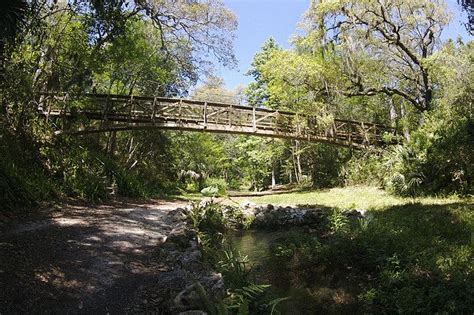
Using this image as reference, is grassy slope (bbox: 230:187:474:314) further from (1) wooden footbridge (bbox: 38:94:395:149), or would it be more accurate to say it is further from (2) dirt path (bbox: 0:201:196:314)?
(1) wooden footbridge (bbox: 38:94:395:149)

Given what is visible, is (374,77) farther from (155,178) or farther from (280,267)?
(280,267)

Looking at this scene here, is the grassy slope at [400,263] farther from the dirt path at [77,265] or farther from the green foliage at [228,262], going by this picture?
the dirt path at [77,265]

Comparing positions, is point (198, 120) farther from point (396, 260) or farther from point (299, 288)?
point (396, 260)

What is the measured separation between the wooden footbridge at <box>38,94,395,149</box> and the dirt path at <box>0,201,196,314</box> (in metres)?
8.79

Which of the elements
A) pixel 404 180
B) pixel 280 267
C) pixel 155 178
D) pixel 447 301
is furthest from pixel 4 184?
pixel 155 178

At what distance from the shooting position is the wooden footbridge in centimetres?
1553

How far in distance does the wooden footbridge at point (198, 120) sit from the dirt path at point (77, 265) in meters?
8.79

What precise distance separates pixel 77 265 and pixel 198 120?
12279mm

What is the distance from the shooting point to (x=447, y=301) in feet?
14.4

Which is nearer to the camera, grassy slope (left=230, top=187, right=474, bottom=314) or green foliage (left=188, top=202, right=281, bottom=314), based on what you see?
green foliage (left=188, top=202, right=281, bottom=314)

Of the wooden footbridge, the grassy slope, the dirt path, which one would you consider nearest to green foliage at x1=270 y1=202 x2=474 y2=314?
the grassy slope

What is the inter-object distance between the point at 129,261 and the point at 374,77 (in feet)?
51.5

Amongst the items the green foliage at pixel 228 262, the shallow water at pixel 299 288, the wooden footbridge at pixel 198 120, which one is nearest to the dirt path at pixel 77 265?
the green foliage at pixel 228 262

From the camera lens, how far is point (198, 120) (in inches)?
653
